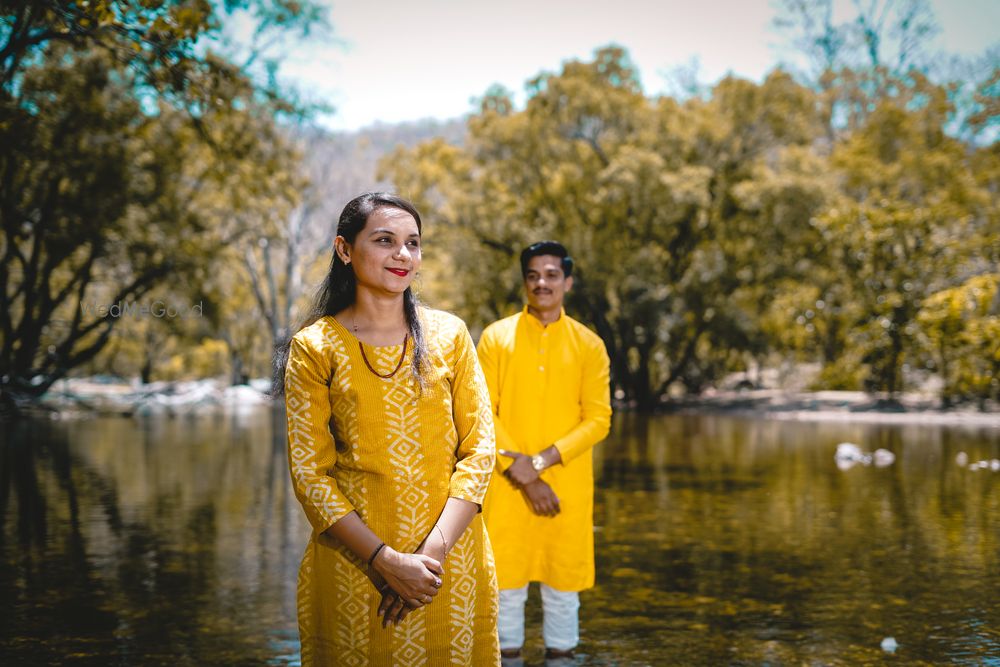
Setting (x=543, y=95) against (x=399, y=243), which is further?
(x=543, y=95)

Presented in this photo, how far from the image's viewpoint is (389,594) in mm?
2273

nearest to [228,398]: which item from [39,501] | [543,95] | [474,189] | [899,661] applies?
[474,189]

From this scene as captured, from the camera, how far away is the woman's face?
8.00 ft

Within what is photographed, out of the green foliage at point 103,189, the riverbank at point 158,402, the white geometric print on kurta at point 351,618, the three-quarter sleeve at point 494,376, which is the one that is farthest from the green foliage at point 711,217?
the white geometric print on kurta at point 351,618

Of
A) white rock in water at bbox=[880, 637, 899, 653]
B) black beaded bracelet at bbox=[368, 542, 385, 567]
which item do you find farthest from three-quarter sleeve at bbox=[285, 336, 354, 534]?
white rock in water at bbox=[880, 637, 899, 653]

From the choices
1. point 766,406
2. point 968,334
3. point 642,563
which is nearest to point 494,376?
point 642,563

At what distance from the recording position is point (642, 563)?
20.5ft

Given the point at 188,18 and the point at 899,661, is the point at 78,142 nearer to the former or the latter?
the point at 188,18

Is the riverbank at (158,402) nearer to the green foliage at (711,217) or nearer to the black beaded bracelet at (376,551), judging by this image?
the green foliage at (711,217)

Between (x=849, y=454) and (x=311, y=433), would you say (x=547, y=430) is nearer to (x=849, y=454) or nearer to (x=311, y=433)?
(x=311, y=433)

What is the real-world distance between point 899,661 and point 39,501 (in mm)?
8082

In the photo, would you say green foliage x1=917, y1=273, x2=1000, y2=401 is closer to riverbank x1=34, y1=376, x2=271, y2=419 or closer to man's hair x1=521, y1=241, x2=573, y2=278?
riverbank x1=34, y1=376, x2=271, y2=419

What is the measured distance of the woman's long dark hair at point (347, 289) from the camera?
97.7 inches

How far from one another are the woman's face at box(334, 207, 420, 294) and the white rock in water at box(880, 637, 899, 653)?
3228 millimetres
